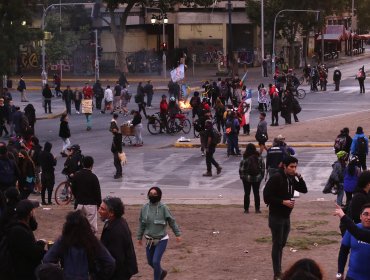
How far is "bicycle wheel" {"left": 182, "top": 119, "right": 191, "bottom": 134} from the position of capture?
35594 mm

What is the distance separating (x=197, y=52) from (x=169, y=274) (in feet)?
231

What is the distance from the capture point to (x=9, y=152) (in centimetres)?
1772

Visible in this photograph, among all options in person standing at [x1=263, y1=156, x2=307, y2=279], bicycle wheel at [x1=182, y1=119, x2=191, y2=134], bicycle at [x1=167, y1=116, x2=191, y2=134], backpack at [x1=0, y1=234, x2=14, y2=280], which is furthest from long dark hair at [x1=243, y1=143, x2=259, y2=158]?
bicycle wheel at [x1=182, y1=119, x2=191, y2=134]

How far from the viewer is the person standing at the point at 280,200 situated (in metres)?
12.0

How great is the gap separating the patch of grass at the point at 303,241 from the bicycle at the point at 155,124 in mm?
19647

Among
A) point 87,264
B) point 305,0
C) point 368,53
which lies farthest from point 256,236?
point 368,53

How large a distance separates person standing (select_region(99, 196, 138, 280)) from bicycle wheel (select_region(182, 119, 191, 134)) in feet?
84.2

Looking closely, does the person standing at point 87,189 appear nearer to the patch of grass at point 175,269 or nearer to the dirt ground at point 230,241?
the dirt ground at point 230,241

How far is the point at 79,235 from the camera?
340 inches

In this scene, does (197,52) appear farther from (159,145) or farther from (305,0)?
(159,145)

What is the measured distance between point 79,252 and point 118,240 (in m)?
1.12

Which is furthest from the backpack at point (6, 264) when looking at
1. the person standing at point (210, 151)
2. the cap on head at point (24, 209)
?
the person standing at point (210, 151)

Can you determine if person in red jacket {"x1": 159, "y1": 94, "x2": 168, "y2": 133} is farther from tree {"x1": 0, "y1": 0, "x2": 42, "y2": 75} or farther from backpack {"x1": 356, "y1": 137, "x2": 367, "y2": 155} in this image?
backpack {"x1": 356, "y1": 137, "x2": 367, "y2": 155}

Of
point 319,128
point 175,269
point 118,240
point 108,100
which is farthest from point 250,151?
point 108,100
